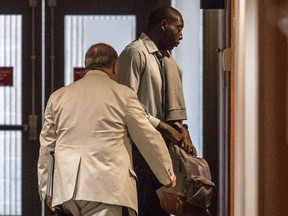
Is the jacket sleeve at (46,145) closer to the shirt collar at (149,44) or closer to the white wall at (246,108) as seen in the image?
the shirt collar at (149,44)

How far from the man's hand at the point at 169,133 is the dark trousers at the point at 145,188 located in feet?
0.69

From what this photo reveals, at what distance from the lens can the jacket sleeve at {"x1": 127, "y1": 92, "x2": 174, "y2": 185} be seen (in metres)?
4.41

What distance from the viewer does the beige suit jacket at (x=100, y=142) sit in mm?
4344

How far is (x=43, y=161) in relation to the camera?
4.59m

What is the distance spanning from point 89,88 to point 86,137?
284mm

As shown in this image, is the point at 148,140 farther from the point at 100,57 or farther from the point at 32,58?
the point at 32,58

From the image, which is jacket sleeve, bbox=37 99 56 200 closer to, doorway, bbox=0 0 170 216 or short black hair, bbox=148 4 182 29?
short black hair, bbox=148 4 182 29

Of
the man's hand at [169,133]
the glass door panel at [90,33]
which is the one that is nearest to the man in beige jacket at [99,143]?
the man's hand at [169,133]

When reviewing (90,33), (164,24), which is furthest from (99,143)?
(90,33)

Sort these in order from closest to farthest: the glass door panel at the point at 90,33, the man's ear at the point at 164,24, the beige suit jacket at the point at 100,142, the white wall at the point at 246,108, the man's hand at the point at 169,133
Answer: the beige suit jacket at the point at 100,142 → the white wall at the point at 246,108 → the man's hand at the point at 169,133 → the man's ear at the point at 164,24 → the glass door panel at the point at 90,33

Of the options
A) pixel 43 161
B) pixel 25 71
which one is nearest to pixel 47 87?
pixel 25 71

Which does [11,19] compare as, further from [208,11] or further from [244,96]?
[244,96]

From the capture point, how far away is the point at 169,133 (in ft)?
16.3

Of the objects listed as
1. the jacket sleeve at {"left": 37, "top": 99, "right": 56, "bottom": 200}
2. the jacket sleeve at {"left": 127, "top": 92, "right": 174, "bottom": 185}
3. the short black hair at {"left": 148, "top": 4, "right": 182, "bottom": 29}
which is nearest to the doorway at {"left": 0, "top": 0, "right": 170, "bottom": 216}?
the short black hair at {"left": 148, "top": 4, "right": 182, "bottom": 29}
